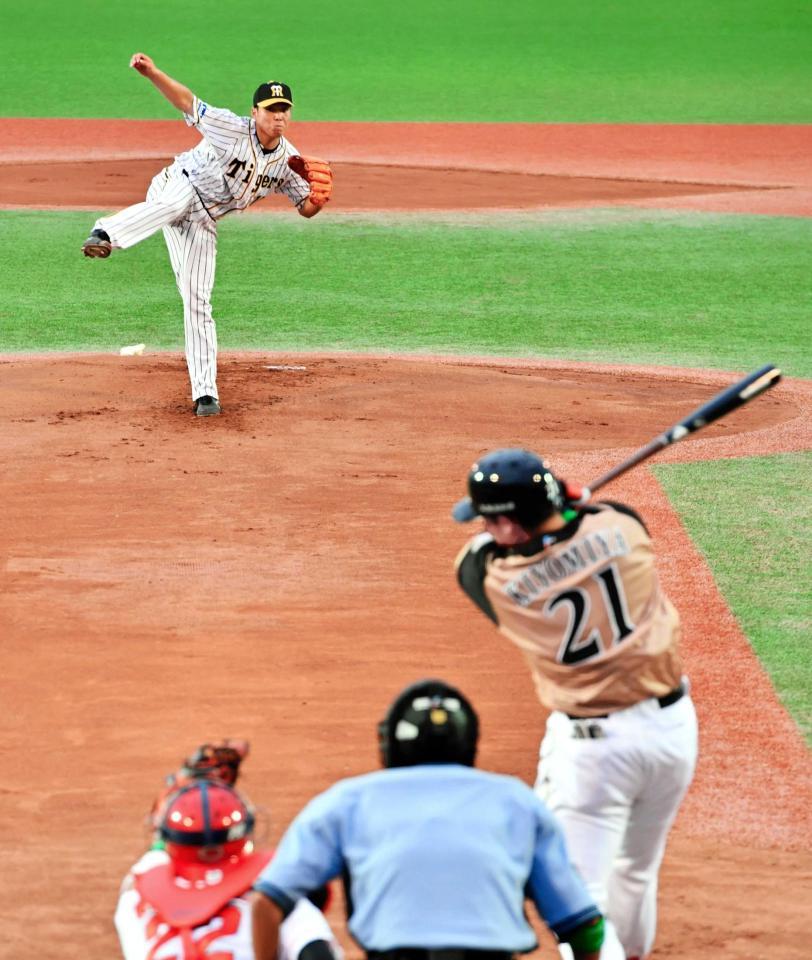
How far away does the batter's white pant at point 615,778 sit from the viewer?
160 inches

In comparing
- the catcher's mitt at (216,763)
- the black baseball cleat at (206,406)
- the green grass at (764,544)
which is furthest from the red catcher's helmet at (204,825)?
the black baseball cleat at (206,406)

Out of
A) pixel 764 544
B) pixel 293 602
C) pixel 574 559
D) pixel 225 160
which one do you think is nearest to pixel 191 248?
pixel 225 160

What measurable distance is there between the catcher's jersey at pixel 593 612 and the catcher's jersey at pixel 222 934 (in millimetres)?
1119

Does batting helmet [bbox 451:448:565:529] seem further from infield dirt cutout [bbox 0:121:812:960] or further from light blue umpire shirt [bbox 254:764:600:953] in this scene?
infield dirt cutout [bbox 0:121:812:960]

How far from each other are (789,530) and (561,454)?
1.74m

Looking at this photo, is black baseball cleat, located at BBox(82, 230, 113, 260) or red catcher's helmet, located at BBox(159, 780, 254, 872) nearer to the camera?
red catcher's helmet, located at BBox(159, 780, 254, 872)

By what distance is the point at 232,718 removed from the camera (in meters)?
6.37

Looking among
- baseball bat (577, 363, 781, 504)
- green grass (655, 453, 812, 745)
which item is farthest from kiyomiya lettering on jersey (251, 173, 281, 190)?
baseball bat (577, 363, 781, 504)

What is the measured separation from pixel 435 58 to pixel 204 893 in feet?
115

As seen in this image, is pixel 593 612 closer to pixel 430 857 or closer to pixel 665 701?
pixel 665 701

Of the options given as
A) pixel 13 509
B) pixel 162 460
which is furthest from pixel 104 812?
pixel 162 460

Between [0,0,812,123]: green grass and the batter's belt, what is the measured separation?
27.5 m

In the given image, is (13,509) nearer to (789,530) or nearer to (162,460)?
(162,460)

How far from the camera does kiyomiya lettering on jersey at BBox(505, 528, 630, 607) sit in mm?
4043
